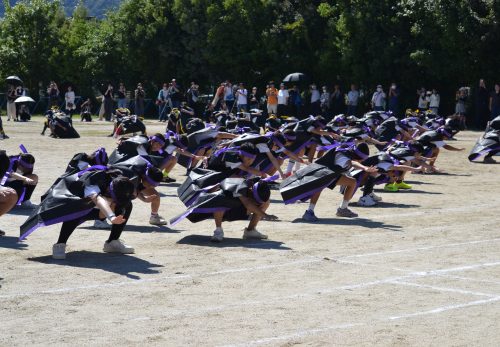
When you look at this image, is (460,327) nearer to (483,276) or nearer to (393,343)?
(393,343)

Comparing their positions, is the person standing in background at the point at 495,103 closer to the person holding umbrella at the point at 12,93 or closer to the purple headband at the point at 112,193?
the person holding umbrella at the point at 12,93

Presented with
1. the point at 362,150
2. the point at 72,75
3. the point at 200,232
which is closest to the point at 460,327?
the point at 200,232

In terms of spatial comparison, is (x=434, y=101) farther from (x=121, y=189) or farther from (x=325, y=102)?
(x=121, y=189)

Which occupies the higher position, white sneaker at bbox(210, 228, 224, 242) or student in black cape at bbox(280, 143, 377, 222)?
student in black cape at bbox(280, 143, 377, 222)

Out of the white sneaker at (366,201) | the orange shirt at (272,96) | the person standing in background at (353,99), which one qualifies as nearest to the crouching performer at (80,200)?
the white sneaker at (366,201)

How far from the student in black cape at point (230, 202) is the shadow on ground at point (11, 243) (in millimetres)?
2181

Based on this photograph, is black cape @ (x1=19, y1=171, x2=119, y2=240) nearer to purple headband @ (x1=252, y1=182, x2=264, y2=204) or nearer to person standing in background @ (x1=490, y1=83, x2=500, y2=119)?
purple headband @ (x1=252, y1=182, x2=264, y2=204)

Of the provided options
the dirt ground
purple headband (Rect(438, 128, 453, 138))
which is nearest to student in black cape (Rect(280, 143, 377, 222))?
the dirt ground

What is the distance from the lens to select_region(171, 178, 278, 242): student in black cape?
1403 centimetres

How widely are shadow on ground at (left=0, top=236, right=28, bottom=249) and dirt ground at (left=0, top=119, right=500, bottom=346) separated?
28 mm

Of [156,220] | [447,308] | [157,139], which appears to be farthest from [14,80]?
[447,308]

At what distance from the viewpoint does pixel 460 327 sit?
31.0 ft

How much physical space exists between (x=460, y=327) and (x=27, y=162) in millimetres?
9501

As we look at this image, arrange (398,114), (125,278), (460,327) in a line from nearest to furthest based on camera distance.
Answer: (460,327) < (125,278) < (398,114)
